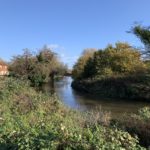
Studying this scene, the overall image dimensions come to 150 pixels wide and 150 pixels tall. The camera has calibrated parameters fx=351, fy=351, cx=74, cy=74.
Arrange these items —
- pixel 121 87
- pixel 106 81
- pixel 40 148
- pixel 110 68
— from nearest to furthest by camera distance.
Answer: pixel 40 148 → pixel 121 87 → pixel 106 81 → pixel 110 68

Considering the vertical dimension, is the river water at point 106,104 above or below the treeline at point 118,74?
below

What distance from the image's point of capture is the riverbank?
41.1 meters

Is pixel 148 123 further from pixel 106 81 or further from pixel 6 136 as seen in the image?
pixel 106 81

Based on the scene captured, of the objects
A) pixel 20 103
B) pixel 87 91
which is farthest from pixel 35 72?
pixel 20 103

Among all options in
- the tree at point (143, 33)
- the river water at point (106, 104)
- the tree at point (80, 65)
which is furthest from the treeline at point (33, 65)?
the tree at point (143, 33)

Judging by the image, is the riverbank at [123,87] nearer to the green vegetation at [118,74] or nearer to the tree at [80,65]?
the green vegetation at [118,74]

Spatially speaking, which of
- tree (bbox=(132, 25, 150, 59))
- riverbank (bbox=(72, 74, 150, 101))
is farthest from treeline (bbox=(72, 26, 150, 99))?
tree (bbox=(132, 25, 150, 59))

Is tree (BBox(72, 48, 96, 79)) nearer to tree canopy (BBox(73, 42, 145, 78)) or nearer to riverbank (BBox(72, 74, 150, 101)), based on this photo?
tree canopy (BBox(73, 42, 145, 78))

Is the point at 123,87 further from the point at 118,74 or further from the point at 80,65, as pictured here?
the point at 80,65

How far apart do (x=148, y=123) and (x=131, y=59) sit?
37.5 m

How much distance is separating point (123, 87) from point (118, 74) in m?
5.95

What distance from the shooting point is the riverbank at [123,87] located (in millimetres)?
41062

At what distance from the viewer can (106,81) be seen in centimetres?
4831

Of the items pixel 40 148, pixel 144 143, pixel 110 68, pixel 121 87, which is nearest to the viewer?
pixel 40 148
